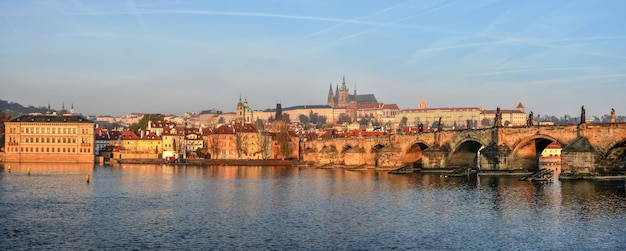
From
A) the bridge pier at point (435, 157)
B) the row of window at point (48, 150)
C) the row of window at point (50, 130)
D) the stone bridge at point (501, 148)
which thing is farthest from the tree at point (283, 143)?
the bridge pier at point (435, 157)

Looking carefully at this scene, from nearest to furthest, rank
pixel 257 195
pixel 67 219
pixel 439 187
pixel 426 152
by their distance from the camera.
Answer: pixel 67 219 → pixel 257 195 → pixel 439 187 → pixel 426 152

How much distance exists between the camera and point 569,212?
39.1 meters

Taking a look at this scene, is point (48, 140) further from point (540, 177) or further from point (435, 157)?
point (540, 177)

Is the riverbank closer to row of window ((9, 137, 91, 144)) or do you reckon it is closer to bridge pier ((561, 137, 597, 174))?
row of window ((9, 137, 91, 144))

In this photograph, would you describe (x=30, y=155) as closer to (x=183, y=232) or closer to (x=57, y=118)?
(x=57, y=118)

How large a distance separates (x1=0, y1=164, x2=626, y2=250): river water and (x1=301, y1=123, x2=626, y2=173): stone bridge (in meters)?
3.09

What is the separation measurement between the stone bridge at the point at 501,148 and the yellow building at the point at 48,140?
41880 mm

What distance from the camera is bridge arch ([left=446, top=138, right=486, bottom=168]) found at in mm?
79312

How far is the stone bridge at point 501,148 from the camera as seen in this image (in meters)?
58.9

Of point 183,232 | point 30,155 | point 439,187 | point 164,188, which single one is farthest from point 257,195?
point 30,155

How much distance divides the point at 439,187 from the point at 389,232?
25442 mm

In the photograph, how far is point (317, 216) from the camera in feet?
128

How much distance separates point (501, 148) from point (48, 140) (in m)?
74.2

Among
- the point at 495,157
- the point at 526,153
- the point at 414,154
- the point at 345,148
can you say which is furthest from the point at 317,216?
the point at 345,148
